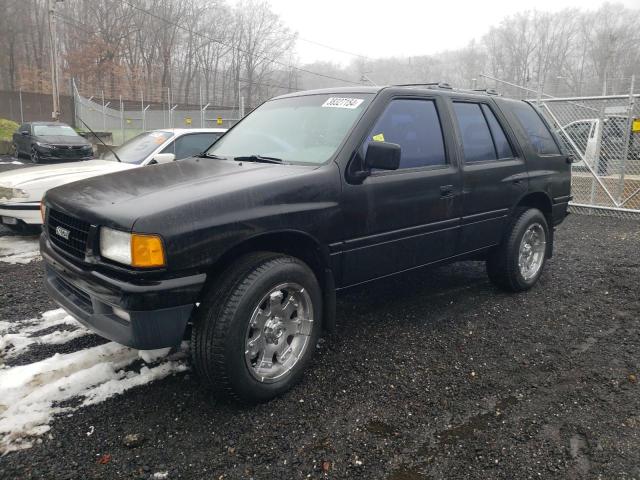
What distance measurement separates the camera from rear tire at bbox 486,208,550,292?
4.48m

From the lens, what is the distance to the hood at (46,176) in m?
5.80

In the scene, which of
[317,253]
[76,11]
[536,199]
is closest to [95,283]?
[317,253]

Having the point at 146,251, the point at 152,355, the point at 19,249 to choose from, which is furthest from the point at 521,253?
the point at 19,249

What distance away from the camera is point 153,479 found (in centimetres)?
219

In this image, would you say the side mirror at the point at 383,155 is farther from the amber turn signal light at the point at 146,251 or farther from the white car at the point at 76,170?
the white car at the point at 76,170

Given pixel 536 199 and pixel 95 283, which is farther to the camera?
pixel 536 199

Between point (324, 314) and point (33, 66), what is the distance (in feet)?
A: 171

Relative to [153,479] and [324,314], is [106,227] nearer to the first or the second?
[153,479]

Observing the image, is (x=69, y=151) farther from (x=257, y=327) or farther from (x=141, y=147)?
(x=257, y=327)

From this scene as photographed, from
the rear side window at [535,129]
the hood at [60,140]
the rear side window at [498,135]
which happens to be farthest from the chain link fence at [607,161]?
the hood at [60,140]

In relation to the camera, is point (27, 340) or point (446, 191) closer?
point (27, 340)

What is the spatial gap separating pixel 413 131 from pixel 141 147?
4.76 meters

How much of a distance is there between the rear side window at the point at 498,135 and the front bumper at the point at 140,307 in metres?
3.03

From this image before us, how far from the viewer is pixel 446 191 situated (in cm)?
370
